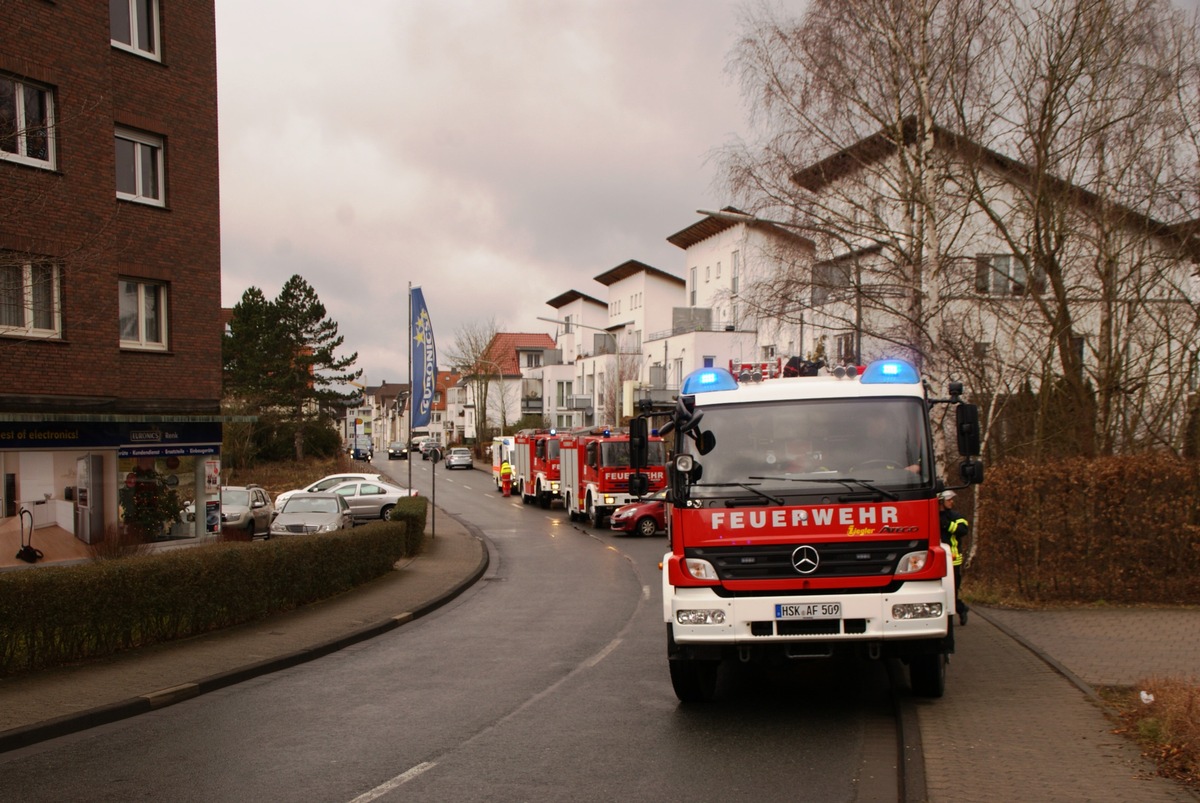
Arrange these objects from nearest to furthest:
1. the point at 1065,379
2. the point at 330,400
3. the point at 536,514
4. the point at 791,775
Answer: the point at 791,775, the point at 1065,379, the point at 536,514, the point at 330,400

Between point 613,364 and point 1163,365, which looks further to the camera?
point 613,364

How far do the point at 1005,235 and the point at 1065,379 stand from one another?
270cm

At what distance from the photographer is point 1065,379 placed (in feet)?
61.5

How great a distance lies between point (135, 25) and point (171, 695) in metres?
16.3

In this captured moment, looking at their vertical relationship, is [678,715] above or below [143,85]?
below

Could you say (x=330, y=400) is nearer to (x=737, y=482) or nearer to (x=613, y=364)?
(x=613, y=364)

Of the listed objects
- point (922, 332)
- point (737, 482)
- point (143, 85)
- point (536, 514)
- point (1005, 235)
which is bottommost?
point (536, 514)

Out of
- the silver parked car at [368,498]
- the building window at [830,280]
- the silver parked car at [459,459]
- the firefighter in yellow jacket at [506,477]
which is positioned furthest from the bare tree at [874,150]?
the silver parked car at [459,459]

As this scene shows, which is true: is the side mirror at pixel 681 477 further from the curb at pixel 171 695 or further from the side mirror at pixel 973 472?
the curb at pixel 171 695

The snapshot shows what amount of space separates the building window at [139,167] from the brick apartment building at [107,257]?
3 cm

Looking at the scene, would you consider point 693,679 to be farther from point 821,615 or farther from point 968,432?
point 968,432

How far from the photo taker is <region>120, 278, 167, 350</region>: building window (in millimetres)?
21125

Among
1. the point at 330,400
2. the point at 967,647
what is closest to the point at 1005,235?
the point at 967,647

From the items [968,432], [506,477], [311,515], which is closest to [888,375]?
[968,432]
